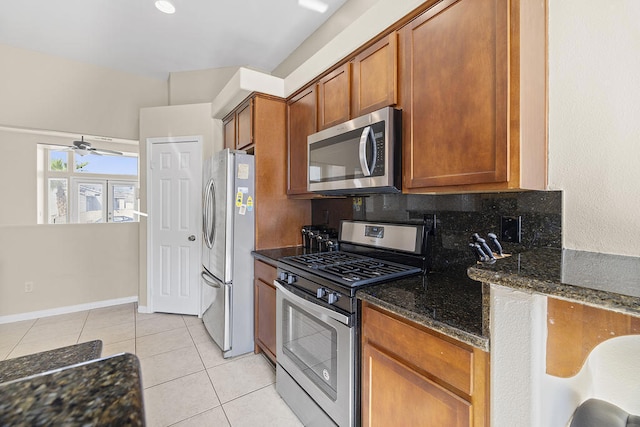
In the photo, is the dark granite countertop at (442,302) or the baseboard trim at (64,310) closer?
the dark granite countertop at (442,302)

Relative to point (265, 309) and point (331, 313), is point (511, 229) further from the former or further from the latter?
point (265, 309)

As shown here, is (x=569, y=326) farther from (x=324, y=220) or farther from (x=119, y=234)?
(x=119, y=234)

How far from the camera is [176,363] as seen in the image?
2371 millimetres

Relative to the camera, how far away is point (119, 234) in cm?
370

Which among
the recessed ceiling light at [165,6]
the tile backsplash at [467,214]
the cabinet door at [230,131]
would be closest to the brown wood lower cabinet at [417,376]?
the tile backsplash at [467,214]

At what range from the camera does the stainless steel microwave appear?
1.52m

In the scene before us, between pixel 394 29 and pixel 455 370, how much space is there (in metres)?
1.60

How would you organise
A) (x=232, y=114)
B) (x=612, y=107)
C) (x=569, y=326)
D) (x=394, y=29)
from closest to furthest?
(x=569, y=326) < (x=612, y=107) < (x=394, y=29) < (x=232, y=114)

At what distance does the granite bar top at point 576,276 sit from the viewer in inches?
25.4

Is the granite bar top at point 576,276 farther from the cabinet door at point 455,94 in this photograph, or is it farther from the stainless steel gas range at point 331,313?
the stainless steel gas range at point 331,313

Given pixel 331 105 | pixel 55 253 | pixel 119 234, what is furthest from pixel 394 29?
pixel 55 253

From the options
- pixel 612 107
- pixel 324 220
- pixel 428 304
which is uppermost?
pixel 612 107

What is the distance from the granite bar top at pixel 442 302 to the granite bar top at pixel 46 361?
3.20ft

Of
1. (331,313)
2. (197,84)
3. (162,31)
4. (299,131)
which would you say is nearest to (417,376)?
(331,313)
